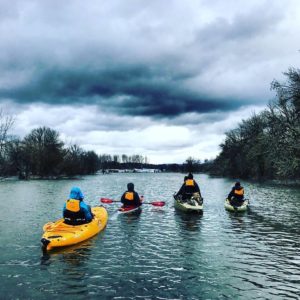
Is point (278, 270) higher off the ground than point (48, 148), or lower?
lower

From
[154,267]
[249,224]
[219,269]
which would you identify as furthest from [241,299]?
[249,224]

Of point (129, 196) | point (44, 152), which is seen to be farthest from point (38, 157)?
point (129, 196)

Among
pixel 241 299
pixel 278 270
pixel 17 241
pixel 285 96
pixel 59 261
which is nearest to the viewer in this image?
pixel 241 299

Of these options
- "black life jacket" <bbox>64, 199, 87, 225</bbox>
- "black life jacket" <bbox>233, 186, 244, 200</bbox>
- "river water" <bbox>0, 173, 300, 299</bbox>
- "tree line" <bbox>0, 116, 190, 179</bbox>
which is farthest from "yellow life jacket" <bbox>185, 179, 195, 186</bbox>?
"tree line" <bbox>0, 116, 190, 179</bbox>

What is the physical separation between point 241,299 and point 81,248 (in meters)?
6.50

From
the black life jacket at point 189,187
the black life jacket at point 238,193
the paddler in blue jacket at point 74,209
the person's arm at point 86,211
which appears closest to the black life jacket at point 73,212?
the paddler in blue jacket at point 74,209

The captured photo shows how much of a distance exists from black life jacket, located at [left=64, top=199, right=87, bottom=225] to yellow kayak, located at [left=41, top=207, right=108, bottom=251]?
0.74 feet

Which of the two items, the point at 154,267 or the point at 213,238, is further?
the point at 213,238

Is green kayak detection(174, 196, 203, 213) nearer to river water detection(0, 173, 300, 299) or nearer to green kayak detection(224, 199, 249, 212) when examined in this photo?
green kayak detection(224, 199, 249, 212)

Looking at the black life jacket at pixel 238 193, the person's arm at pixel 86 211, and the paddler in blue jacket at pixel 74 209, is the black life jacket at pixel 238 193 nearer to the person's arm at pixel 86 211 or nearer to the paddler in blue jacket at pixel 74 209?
the person's arm at pixel 86 211

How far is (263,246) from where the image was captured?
13.5 meters

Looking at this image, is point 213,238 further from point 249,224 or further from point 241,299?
point 241,299

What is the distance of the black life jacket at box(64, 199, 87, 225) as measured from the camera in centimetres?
1399

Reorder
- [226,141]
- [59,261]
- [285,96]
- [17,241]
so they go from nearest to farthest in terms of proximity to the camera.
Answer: [59,261], [17,241], [285,96], [226,141]
